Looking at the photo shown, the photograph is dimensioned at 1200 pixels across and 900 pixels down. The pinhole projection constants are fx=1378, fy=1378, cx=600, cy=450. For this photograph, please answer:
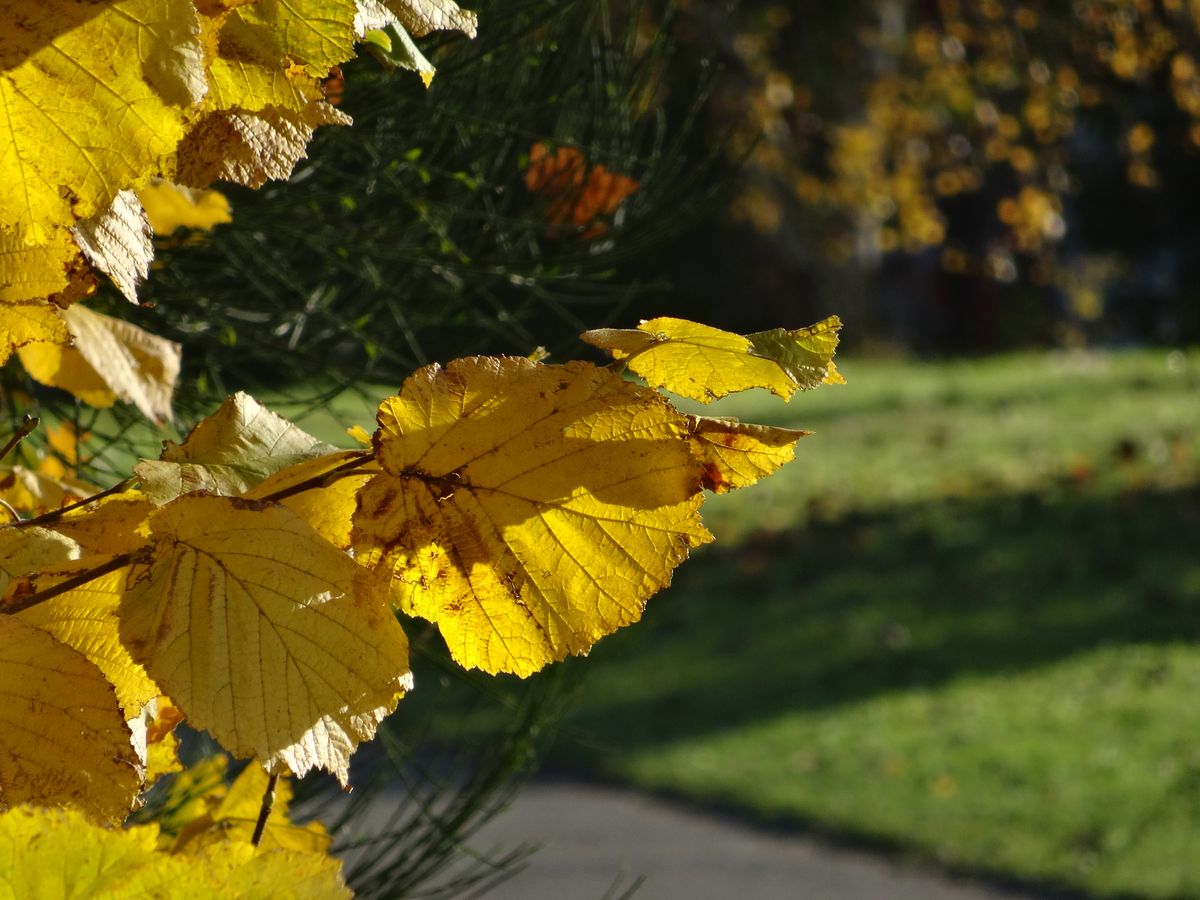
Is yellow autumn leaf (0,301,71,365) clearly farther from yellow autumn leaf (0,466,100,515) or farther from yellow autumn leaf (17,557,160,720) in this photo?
yellow autumn leaf (0,466,100,515)

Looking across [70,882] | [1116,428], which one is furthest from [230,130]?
[1116,428]

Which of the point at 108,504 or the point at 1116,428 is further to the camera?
the point at 1116,428

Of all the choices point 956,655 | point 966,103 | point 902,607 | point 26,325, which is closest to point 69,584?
point 26,325

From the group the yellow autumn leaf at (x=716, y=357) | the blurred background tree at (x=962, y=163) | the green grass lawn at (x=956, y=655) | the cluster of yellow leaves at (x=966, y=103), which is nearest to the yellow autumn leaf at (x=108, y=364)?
the yellow autumn leaf at (x=716, y=357)

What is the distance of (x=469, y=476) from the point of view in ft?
1.82

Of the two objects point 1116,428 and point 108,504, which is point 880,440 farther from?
point 108,504

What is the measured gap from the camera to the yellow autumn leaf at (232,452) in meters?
0.58

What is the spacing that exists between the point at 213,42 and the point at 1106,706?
595 cm

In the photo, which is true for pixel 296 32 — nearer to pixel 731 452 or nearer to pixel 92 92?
pixel 92 92

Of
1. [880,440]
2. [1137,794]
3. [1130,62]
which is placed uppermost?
[1130,62]

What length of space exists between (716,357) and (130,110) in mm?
242

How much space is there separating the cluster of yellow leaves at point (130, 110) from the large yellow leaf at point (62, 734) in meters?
0.16

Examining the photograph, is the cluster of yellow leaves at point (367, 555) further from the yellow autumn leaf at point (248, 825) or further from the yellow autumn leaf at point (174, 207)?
the yellow autumn leaf at point (174, 207)

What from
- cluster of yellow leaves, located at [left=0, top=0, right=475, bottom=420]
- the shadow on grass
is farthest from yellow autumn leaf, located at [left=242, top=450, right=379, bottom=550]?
the shadow on grass
